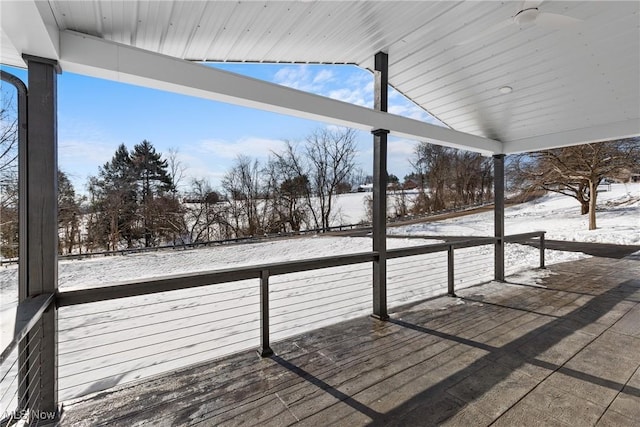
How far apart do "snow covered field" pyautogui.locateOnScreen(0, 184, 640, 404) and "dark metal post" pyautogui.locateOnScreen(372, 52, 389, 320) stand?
2.17 ft

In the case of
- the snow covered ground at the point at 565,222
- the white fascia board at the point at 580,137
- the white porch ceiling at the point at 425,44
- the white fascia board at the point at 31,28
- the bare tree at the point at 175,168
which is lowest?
the snow covered ground at the point at 565,222

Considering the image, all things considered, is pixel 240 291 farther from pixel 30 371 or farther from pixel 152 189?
pixel 152 189

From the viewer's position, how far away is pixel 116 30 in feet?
6.48

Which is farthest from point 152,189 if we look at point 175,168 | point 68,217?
point 68,217

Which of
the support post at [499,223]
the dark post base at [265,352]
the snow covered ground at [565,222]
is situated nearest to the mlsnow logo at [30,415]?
the dark post base at [265,352]

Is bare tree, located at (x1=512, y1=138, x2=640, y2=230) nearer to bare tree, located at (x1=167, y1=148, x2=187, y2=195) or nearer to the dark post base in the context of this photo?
the dark post base

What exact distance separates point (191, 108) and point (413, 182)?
14.6 meters

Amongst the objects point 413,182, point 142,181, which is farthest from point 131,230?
point 413,182

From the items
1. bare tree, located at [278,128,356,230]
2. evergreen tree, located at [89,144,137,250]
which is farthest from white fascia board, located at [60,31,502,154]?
bare tree, located at [278,128,356,230]

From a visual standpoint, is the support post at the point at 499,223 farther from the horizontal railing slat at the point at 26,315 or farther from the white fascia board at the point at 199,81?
the horizontal railing slat at the point at 26,315

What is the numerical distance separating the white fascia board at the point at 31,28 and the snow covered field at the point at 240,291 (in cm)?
128

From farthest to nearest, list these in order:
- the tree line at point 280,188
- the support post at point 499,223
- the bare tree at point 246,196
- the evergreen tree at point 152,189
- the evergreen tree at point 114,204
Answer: the bare tree at point 246,196
the evergreen tree at point 152,189
the evergreen tree at point 114,204
the tree line at point 280,188
the support post at point 499,223

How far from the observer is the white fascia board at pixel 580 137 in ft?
12.5

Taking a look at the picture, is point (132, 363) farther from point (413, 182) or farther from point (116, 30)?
point (413, 182)
